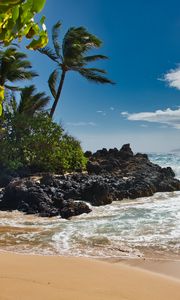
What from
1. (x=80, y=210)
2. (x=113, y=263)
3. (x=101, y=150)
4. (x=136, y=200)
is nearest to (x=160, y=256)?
(x=113, y=263)

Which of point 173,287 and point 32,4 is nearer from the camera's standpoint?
point 32,4

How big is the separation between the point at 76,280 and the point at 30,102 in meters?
20.2

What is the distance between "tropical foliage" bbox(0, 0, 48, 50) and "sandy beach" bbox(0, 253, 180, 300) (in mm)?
2537

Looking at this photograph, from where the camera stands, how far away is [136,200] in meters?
16.0

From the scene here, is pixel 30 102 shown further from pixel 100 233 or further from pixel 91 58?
pixel 100 233

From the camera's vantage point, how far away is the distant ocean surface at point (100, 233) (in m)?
7.43

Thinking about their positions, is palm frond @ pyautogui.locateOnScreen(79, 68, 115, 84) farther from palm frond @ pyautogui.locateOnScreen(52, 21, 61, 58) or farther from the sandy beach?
the sandy beach

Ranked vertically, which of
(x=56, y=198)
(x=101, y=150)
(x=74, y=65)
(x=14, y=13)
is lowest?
(x=56, y=198)

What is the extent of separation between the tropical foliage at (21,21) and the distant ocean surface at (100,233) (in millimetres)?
5437

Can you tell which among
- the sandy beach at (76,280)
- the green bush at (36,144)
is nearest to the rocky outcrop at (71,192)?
the green bush at (36,144)

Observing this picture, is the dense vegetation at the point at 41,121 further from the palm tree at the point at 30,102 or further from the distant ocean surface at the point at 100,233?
the distant ocean surface at the point at 100,233

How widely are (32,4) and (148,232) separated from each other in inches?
308

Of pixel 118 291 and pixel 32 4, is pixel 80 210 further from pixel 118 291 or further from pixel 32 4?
pixel 32 4

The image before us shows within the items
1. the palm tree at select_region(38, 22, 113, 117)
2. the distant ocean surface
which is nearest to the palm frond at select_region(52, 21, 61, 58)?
the palm tree at select_region(38, 22, 113, 117)
